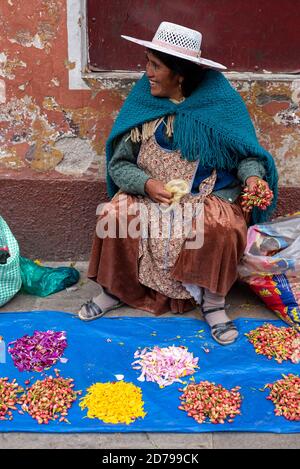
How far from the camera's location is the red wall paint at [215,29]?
360 centimetres

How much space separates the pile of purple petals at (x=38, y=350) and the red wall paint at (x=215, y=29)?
1762 mm

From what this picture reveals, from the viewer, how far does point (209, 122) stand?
3.25 m

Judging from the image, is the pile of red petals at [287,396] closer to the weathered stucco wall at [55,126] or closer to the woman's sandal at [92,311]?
the woman's sandal at [92,311]

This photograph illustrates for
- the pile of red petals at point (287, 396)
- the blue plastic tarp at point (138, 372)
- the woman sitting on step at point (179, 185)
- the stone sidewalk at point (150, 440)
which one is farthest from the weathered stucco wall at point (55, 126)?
the stone sidewalk at point (150, 440)

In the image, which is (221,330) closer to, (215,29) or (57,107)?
(57,107)

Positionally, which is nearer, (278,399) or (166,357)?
(278,399)

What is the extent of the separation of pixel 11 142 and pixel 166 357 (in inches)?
70.9

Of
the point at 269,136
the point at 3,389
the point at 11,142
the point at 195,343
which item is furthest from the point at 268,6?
the point at 3,389

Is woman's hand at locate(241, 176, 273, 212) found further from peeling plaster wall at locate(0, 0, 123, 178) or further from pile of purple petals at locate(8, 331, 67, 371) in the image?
pile of purple petals at locate(8, 331, 67, 371)

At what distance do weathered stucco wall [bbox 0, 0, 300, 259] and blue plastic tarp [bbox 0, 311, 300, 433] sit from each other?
799mm

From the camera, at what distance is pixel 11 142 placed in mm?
3805

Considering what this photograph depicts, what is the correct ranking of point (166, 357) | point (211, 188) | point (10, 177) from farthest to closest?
point (10, 177)
point (211, 188)
point (166, 357)

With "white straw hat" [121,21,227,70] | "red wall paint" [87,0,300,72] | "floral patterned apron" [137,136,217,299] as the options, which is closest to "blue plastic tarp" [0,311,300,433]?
"floral patterned apron" [137,136,217,299]

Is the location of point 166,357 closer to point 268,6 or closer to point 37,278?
point 37,278
